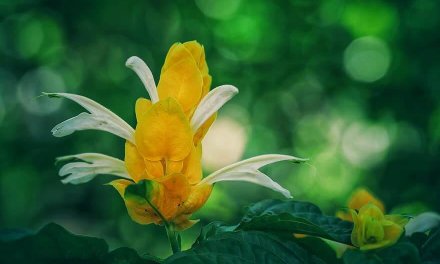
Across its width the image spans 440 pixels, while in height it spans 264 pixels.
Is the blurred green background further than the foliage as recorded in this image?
Yes

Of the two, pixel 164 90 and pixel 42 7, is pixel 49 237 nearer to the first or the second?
pixel 164 90

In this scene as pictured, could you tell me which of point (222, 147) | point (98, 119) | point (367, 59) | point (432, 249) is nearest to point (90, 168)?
point (98, 119)

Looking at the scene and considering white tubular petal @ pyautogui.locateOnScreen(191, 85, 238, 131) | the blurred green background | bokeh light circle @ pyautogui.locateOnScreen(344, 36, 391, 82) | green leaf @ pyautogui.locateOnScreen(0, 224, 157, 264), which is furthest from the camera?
bokeh light circle @ pyautogui.locateOnScreen(344, 36, 391, 82)

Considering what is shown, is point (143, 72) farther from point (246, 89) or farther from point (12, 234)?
point (246, 89)

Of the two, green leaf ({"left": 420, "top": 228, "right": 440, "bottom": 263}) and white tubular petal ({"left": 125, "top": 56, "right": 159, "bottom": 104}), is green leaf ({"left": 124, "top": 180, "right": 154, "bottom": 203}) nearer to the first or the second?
white tubular petal ({"left": 125, "top": 56, "right": 159, "bottom": 104})

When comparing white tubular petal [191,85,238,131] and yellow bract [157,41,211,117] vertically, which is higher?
yellow bract [157,41,211,117]

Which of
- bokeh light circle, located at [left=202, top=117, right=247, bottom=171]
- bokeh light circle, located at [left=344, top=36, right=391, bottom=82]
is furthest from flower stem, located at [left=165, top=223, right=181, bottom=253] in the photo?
bokeh light circle, located at [left=344, top=36, right=391, bottom=82]
